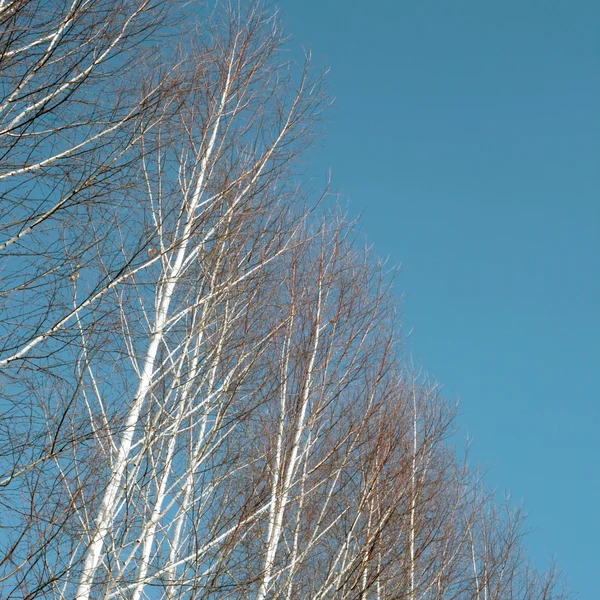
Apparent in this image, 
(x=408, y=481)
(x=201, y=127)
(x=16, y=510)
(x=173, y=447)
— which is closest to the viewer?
(x=16, y=510)

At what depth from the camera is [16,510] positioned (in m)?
3.34

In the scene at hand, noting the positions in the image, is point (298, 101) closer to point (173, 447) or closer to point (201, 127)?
point (201, 127)

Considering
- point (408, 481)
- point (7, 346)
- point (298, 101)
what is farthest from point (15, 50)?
point (408, 481)

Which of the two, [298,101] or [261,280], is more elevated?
[298,101]

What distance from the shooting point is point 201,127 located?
5.84 metres

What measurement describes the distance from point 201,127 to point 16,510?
3.24m

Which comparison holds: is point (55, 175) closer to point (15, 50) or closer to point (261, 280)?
point (15, 50)

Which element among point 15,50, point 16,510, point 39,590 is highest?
point 15,50

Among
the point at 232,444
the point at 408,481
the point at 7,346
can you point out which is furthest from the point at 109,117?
the point at 408,481

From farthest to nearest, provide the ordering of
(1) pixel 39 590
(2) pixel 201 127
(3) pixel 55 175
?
(2) pixel 201 127 → (3) pixel 55 175 → (1) pixel 39 590

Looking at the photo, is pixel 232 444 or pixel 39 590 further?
Answer: pixel 232 444

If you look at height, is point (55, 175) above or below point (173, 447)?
above

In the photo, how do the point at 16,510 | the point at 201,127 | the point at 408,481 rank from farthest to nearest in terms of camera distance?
the point at 201,127, the point at 408,481, the point at 16,510

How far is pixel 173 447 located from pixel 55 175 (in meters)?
1.75
